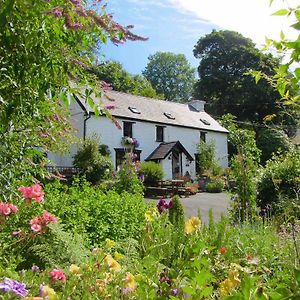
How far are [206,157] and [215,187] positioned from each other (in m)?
6.44

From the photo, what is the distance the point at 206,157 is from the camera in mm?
31109

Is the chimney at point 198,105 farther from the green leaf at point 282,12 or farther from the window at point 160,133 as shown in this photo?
the green leaf at point 282,12

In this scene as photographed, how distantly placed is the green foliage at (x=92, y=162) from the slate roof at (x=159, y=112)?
15.4 feet

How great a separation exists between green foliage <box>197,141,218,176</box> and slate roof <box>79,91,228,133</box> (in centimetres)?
173

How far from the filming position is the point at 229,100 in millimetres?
44688

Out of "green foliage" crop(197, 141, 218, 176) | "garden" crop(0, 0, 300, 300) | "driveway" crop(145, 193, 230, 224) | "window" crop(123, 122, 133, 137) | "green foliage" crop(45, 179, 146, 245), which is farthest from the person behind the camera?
"green foliage" crop(197, 141, 218, 176)

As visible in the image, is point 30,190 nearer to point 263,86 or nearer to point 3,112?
point 3,112

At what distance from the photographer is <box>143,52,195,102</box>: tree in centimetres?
6444

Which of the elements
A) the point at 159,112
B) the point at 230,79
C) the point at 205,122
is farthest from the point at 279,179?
the point at 230,79

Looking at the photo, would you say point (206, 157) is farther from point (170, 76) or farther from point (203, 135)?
point (170, 76)

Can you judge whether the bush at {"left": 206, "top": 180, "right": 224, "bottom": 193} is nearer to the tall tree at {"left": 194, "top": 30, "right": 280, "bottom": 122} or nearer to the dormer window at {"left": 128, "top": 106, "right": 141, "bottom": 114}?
the dormer window at {"left": 128, "top": 106, "right": 141, "bottom": 114}

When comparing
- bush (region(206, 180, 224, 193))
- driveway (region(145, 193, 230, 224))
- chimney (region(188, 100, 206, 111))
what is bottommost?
driveway (region(145, 193, 230, 224))

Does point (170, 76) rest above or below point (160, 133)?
above

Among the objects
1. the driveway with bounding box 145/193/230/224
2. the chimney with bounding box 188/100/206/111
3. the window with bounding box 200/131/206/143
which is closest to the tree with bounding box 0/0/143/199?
the driveway with bounding box 145/193/230/224
